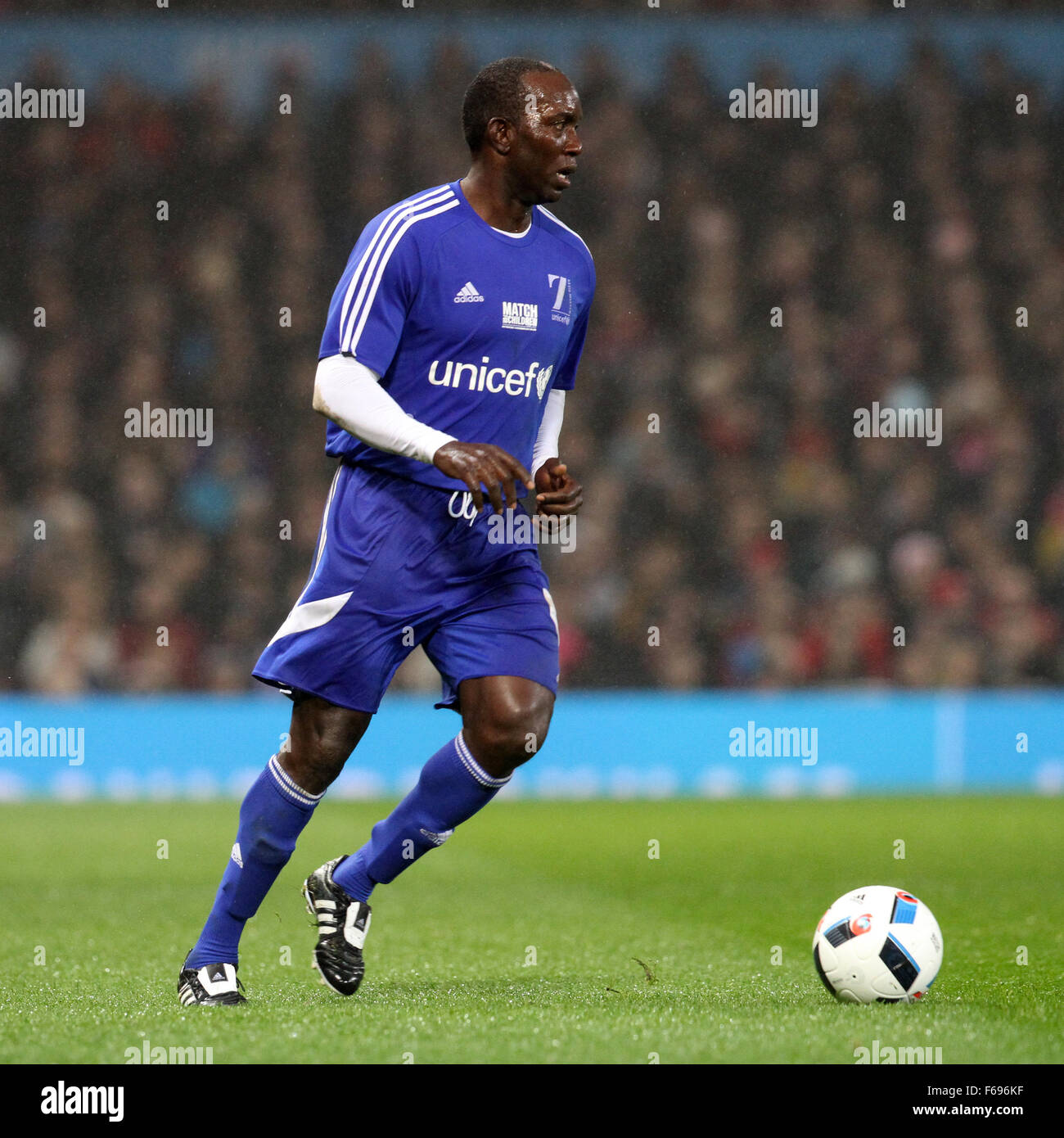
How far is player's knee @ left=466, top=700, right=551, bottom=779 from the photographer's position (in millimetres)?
4371

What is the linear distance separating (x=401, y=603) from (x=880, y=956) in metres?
1.45

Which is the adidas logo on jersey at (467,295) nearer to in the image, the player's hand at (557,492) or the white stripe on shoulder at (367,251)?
the white stripe on shoulder at (367,251)

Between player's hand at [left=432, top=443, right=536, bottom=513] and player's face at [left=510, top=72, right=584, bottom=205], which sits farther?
player's face at [left=510, top=72, right=584, bottom=205]

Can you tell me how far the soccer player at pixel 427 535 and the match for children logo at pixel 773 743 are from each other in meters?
7.23

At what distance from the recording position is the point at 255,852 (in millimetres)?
4379

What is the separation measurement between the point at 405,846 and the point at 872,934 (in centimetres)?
120

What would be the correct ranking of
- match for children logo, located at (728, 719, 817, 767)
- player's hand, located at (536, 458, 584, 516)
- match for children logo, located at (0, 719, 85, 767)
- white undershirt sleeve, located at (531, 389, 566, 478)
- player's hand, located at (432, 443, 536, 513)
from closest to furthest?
player's hand, located at (432, 443, 536, 513), player's hand, located at (536, 458, 584, 516), white undershirt sleeve, located at (531, 389, 566, 478), match for children logo, located at (0, 719, 85, 767), match for children logo, located at (728, 719, 817, 767)

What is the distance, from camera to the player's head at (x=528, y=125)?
4.42 meters

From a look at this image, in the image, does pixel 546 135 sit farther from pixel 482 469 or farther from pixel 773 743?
pixel 773 743

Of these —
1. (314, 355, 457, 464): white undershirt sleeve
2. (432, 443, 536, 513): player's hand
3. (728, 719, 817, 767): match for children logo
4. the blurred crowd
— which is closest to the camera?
(432, 443, 536, 513): player's hand

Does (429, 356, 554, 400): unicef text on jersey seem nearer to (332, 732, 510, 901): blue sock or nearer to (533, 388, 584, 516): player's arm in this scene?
(533, 388, 584, 516): player's arm

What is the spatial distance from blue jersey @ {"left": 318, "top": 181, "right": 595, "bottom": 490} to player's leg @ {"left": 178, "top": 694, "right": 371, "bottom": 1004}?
66 cm

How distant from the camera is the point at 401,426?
4.15 m

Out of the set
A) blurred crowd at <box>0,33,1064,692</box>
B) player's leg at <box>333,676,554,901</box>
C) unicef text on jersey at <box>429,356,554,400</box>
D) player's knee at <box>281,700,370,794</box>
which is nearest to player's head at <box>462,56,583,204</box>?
unicef text on jersey at <box>429,356,554,400</box>
